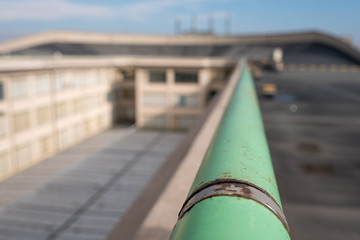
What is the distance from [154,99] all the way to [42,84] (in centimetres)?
2501

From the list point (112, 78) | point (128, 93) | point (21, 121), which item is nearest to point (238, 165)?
point (21, 121)

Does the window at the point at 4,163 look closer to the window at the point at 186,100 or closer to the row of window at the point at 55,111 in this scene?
the row of window at the point at 55,111

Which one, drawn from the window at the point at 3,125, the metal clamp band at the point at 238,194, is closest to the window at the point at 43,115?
the window at the point at 3,125

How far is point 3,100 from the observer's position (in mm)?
41844

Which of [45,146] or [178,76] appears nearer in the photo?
[45,146]

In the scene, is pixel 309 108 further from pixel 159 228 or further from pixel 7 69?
pixel 7 69

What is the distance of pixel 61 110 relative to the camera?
54.9m

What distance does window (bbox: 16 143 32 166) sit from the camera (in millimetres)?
44562

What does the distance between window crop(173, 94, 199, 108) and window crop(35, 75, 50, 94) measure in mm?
26187

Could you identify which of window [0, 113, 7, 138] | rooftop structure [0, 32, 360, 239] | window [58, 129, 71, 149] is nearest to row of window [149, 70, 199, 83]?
rooftop structure [0, 32, 360, 239]

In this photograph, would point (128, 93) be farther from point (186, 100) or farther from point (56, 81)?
point (56, 81)

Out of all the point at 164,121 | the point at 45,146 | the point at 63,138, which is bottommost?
the point at 45,146

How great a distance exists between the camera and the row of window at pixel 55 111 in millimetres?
44231

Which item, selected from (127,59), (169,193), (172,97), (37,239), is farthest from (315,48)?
(169,193)
